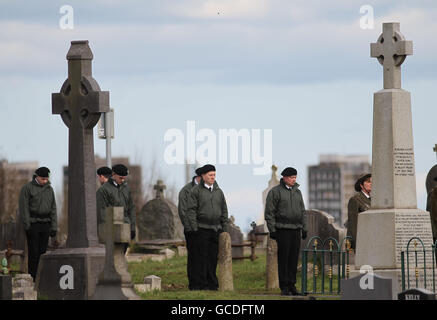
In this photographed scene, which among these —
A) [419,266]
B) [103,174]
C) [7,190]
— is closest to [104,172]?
[103,174]

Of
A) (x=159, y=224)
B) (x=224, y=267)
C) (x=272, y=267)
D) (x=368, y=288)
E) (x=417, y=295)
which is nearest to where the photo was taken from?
(x=417, y=295)

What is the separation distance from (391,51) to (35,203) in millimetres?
6418

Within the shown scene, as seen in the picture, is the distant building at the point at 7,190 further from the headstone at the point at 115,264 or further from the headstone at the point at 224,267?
the headstone at the point at 115,264

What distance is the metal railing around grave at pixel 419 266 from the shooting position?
70.4ft

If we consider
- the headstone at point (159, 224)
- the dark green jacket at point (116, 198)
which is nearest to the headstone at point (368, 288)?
the dark green jacket at point (116, 198)

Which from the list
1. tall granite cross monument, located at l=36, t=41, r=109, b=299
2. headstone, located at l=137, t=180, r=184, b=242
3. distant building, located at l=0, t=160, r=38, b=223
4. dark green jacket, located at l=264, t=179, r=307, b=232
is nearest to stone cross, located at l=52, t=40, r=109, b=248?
tall granite cross monument, located at l=36, t=41, r=109, b=299

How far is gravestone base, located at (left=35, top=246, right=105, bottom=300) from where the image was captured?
20.0 meters

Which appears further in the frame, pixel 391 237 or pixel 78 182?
pixel 391 237

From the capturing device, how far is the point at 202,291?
2092 cm

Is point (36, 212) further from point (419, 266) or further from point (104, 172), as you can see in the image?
point (419, 266)
